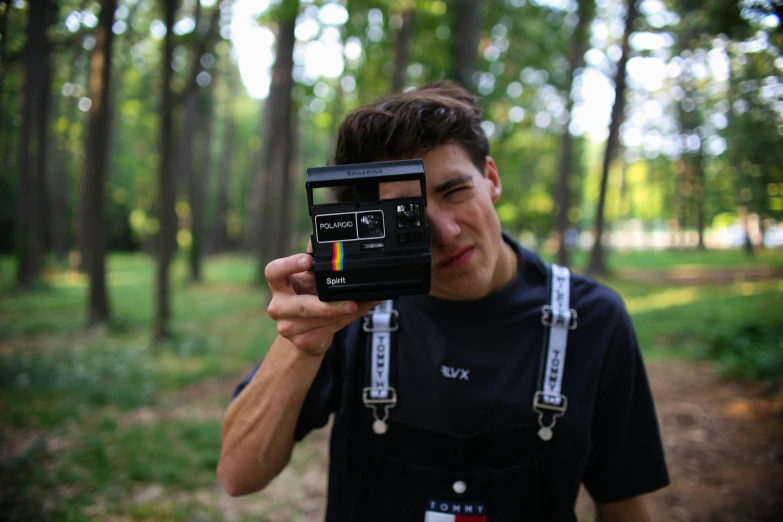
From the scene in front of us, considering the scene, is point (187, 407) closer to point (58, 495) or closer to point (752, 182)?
point (58, 495)

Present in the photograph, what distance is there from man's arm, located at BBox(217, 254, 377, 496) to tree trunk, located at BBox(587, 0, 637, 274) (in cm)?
1510

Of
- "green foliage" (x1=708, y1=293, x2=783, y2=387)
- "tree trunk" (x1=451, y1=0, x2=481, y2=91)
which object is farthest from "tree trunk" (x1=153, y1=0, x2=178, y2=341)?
"green foliage" (x1=708, y1=293, x2=783, y2=387)

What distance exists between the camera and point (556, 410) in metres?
1.56

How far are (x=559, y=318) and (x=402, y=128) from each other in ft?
2.61

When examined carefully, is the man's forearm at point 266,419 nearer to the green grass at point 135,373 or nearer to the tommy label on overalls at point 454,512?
the tommy label on overalls at point 454,512

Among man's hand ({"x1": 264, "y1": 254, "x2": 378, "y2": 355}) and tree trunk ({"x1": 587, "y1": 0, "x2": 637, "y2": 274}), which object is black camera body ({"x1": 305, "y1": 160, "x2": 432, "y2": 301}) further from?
tree trunk ({"x1": 587, "y1": 0, "x2": 637, "y2": 274})

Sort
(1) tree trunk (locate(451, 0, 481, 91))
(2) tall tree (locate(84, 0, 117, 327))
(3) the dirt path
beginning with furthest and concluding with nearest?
(2) tall tree (locate(84, 0, 117, 327)) → (1) tree trunk (locate(451, 0, 481, 91)) → (3) the dirt path

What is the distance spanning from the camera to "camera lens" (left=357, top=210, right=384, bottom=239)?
1393 mm

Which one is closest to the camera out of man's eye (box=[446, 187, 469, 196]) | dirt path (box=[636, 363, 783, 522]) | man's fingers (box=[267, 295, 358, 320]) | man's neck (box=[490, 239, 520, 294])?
man's fingers (box=[267, 295, 358, 320])

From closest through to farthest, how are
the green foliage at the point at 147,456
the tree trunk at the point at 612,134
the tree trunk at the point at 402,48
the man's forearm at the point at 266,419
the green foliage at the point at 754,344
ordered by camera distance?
the man's forearm at the point at 266,419, the green foliage at the point at 147,456, the green foliage at the point at 754,344, the tree trunk at the point at 402,48, the tree trunk at the point at 612,134

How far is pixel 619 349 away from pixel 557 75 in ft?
37.7

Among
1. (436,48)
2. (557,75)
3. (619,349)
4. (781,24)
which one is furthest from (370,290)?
(557,75)

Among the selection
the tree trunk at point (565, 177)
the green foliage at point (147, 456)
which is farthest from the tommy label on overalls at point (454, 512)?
the tree trunk at point (565, 177)

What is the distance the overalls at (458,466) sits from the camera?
1.59m
